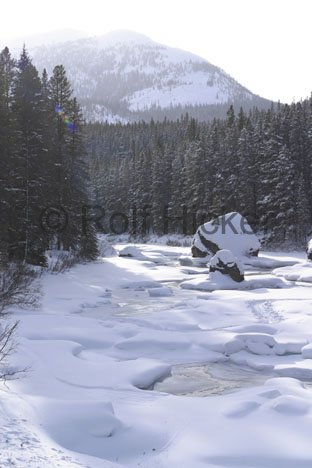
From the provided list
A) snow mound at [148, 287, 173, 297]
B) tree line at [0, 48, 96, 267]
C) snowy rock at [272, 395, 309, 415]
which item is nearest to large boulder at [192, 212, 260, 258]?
tree line at [0, 48, 96, 267]

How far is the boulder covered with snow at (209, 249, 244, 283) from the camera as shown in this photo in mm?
22125

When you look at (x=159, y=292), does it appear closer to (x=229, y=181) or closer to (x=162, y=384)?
(x=162, y=384)

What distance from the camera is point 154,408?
7.31 m

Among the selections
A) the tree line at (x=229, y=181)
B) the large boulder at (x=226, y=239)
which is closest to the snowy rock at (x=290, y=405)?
the large boulder at (x=226, y=239)

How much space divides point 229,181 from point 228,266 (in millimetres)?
29325

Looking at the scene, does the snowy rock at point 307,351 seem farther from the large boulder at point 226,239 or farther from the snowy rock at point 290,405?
the large boulder at point 226,239

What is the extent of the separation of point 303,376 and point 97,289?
1188 centimetres

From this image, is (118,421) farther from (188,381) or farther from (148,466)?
(188,381)

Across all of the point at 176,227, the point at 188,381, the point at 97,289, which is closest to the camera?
the point at 188,381

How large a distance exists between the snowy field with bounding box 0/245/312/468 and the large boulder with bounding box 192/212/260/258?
44.3ft

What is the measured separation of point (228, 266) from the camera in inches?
887

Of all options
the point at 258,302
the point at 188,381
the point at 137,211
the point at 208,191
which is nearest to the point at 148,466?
the point at 188,381

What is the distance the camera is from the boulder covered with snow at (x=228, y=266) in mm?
22125

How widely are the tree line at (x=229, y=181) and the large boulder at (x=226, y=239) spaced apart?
35.8ft
